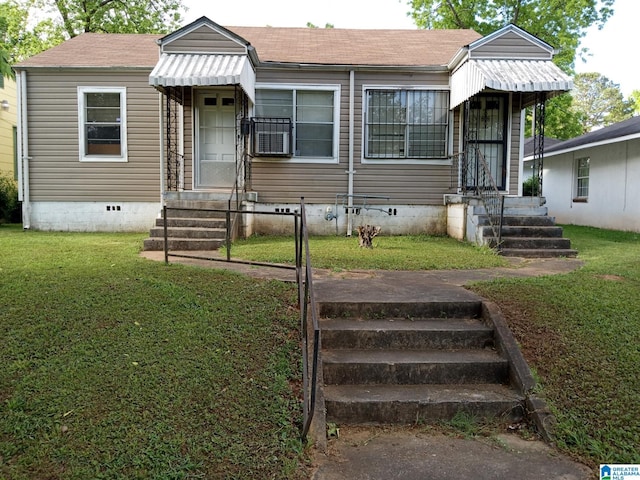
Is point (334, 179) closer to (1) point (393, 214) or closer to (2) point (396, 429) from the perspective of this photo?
(1) point (393, 214)

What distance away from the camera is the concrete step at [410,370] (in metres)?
3.94

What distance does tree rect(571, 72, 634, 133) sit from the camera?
47.6m

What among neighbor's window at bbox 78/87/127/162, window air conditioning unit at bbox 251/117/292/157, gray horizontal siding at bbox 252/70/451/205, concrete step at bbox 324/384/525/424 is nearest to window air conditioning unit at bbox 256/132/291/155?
window air conditioning unit at bbox 251/117/292/157

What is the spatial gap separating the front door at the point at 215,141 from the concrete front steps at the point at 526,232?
17.4 feet

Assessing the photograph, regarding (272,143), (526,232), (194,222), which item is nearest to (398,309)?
(526,232)

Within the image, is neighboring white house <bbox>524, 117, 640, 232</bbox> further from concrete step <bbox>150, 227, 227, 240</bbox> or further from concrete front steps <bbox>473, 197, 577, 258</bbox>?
concrete step <bbox>150, 227, 227, 240</bbox>

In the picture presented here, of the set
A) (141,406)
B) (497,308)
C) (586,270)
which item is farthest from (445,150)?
(141,406)

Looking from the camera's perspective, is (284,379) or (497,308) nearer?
(284,379)

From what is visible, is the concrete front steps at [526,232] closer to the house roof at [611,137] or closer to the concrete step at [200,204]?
the house roof at [611,137]

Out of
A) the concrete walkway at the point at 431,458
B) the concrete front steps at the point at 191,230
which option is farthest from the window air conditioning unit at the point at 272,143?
the concrete walkway at the point at 431,458

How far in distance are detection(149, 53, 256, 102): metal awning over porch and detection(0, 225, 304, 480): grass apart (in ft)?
16.2

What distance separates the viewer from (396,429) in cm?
353

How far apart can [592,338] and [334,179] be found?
7313mm

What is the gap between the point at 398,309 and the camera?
471cm
